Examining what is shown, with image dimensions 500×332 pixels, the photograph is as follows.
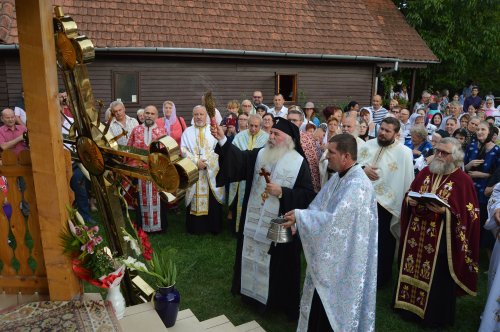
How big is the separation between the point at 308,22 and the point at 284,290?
38.3 ft

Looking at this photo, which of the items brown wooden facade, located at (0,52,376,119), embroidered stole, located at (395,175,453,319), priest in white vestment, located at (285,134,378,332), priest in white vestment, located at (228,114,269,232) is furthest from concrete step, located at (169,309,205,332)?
brown wooden facade, located at (0,52,376,119)

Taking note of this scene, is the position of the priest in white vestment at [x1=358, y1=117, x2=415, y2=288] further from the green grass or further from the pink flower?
the pink flower

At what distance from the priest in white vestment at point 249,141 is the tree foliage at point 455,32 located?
16404 mm

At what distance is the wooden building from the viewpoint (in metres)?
11.4

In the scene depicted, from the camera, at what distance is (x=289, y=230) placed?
152 inches

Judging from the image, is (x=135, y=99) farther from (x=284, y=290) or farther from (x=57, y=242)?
(x=57, y=242)

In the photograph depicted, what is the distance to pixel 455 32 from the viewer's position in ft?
69.7

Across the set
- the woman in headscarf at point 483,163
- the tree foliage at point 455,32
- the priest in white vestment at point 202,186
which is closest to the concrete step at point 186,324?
the priest in white vestment at point 202,186

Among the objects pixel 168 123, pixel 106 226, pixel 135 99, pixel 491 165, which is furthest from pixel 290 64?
pixel 106 226

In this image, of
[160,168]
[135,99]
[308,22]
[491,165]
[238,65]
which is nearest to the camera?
[160,168]

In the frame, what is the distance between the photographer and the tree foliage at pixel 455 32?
66.9 feet

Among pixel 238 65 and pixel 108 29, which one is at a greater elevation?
pixel 108 29

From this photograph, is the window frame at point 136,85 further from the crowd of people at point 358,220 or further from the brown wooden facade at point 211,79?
the crowd of people at point 358,220

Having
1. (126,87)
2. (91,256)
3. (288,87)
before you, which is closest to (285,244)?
(91,256)
